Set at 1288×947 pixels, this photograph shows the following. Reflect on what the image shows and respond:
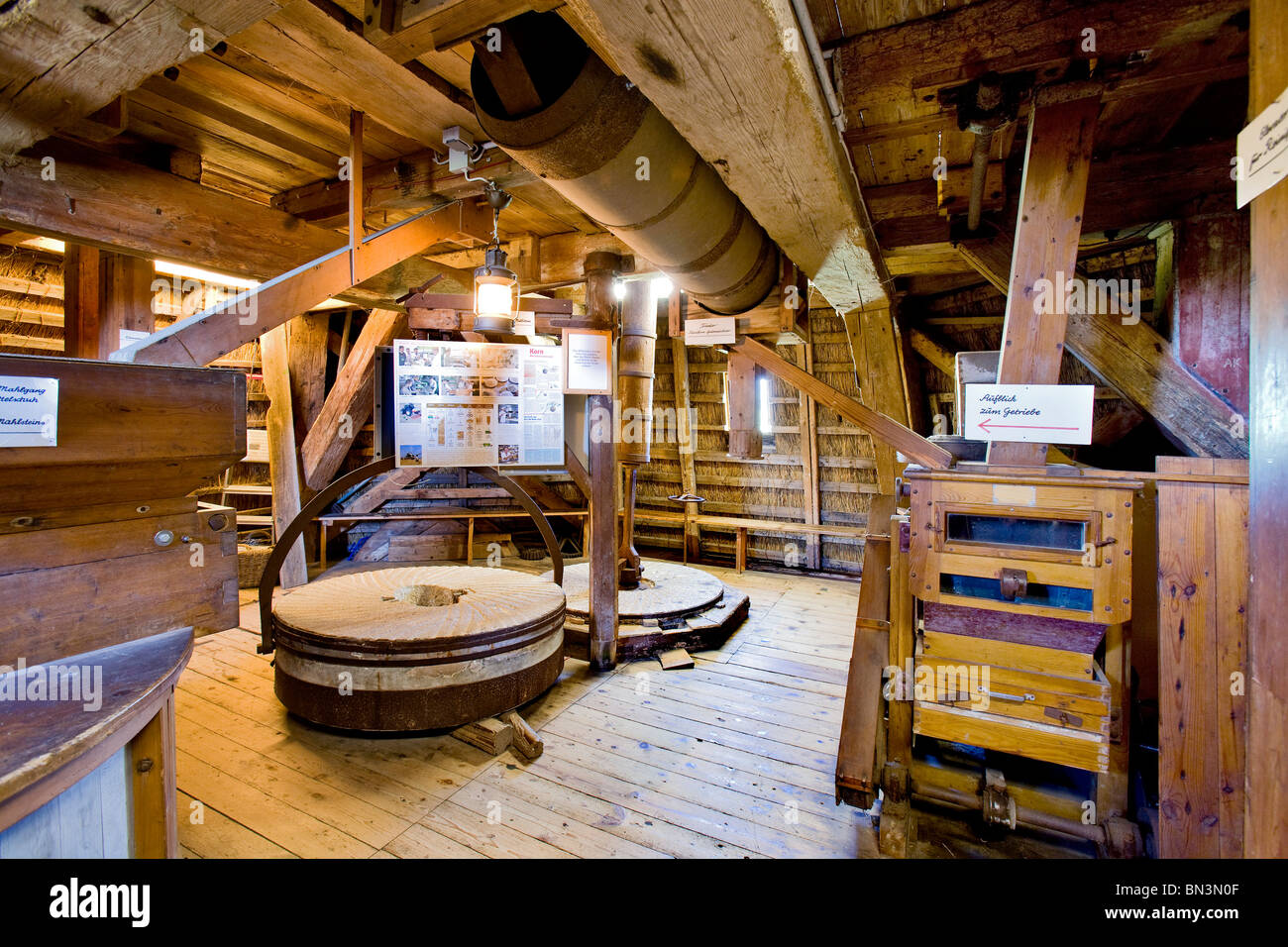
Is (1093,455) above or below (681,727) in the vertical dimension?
above

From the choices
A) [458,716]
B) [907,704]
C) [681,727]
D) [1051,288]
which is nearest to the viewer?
[1051,288]

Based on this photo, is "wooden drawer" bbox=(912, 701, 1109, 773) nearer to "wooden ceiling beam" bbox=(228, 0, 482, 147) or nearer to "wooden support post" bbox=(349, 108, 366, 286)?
"wooden ceiling beam" bbox=(228, 0, 482, 147)

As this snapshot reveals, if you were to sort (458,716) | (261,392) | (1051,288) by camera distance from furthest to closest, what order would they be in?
(261,392), (458,716), (1051,288)

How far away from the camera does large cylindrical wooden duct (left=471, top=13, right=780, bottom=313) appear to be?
1406mm

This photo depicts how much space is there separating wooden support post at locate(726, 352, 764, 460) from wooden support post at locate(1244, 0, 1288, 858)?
8.69 feet

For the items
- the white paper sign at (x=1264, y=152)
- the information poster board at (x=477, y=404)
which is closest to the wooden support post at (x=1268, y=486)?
→ the white paper sign at (x=1264, y=152)

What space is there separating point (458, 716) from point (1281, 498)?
3080mm

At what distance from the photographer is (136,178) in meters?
2.51

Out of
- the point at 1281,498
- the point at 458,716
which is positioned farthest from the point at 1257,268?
the point at 458,716

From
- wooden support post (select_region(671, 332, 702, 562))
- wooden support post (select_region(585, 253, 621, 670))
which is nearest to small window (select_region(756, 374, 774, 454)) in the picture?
wooden support post (select_region(671, 332, 702, 562))

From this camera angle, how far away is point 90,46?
4.16ft

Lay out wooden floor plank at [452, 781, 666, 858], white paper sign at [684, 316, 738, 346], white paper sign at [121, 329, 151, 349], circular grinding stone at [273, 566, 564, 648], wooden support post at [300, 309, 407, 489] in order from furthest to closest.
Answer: wooden support post at [300, 309, 407, 489], white paper sign at [684, 316, 738, 346], white paper sign at [121, 329, 151, 349], circular grinding stone at [273, 566, 564, 648], wooden floor plank at [452, 781, 666, 858]
